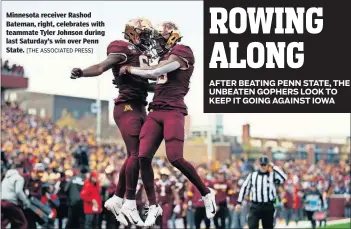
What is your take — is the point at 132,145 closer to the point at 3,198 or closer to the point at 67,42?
the point at 67,42

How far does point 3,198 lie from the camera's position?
55.7 ft

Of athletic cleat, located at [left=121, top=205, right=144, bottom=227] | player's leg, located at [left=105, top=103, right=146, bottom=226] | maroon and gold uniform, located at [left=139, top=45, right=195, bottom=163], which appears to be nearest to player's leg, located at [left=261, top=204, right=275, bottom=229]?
player's leg, located at [left=105, top=103, right=146, bottom=226]

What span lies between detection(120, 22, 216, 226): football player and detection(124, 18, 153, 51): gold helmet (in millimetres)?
125

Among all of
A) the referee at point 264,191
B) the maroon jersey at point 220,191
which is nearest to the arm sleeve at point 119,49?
the referee at point 264,191

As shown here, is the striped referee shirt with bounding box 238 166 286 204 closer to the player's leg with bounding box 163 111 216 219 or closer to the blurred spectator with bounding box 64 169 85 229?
the blurred spectator with bounding box 64 169 85 229

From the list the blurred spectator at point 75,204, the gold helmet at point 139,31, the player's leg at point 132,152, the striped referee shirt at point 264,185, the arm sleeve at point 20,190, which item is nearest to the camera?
the gold helmet at point 139,31

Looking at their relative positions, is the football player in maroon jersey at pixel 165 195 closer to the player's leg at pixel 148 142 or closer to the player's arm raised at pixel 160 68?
the player's leg at pixel 148 142

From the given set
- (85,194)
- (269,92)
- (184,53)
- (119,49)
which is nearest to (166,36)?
(184,53)

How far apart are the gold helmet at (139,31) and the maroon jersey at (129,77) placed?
0.27ft

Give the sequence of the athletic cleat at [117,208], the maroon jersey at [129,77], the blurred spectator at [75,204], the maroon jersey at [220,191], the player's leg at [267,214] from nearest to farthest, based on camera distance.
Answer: the maroon jersey at [129,77], the athletic cleat at [117,208], the player's leg at [267,214], the blurred spectator at [75,204], the maroon jersey at [220,191]

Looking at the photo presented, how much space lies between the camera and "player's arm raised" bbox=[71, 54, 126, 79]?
9.11m

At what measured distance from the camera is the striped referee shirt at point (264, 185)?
52.3 feet

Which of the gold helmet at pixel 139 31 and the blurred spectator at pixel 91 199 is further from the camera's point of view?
the blurred spectator at pixel 91 199

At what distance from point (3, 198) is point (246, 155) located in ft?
81.2
